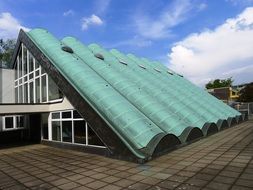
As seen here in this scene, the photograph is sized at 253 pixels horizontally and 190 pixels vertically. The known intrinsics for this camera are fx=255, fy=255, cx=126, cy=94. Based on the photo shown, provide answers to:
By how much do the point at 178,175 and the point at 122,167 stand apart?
2286 millimetres

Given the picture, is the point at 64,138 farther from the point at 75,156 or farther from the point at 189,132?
the point at 189,132

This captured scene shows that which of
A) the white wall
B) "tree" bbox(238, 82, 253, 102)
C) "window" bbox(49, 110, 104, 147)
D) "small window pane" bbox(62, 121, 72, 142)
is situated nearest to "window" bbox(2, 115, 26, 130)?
the white wall

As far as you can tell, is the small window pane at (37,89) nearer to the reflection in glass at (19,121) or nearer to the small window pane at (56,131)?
the small window pane at (56,131)

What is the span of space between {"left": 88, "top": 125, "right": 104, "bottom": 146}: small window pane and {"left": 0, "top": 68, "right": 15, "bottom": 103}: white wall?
12.3 metres

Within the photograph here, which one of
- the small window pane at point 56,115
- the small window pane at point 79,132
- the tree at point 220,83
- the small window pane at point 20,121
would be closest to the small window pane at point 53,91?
the small window pane at point 56,115

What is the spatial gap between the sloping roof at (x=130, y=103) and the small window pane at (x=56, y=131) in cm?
335

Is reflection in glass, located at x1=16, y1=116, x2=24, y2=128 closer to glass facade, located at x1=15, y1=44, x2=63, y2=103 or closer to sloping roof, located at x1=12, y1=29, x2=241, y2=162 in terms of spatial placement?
glass facade, located at x1=15, y1=44, x2=63, y2=103

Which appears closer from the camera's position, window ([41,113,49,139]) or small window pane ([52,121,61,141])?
small window pane ([52,121,61,141])

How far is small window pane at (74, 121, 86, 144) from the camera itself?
12922 millimetres

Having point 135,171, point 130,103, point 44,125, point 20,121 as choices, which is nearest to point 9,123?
point 20,121

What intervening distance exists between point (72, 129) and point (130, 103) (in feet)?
11.4

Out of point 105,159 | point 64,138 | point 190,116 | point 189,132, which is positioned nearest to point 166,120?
point 189,132

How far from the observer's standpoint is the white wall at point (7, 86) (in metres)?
21.5

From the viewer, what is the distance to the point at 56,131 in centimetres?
1552
